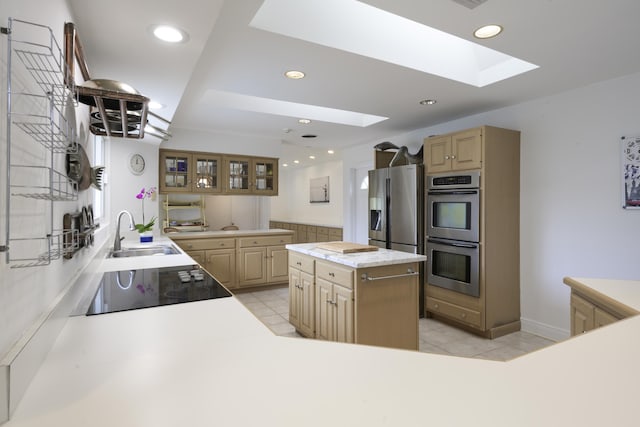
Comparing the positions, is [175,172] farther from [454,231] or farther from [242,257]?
Answer: [454,231]

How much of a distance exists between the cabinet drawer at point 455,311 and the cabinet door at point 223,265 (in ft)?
8.56

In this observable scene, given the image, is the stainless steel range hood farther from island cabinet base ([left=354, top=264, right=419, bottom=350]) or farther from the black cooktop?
island cabinet base ([left=354, top=264, right=419, bottom=350])

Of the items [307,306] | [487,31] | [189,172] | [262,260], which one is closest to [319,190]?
[262,260]

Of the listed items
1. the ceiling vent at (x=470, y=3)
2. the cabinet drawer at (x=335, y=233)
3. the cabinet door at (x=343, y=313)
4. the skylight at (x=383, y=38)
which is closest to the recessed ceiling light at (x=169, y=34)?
the skylight at (x=383, y=38)

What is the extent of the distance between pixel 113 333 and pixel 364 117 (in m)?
3.81

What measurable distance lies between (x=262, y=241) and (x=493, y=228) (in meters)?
3.03

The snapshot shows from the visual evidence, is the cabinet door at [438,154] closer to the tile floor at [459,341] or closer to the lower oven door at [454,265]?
the lower oven door at [454,265]

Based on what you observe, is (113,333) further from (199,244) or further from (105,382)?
(199,244)

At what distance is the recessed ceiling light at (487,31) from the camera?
1.90 m

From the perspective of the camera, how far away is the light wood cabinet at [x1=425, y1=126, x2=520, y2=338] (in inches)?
122

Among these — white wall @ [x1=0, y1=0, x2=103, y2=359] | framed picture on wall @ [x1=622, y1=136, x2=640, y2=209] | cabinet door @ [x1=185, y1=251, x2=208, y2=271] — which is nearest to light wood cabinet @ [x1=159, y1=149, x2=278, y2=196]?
cabinet door @ [x1=185, y1=251, x2=208, y2=271]

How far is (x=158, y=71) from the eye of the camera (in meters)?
2.04

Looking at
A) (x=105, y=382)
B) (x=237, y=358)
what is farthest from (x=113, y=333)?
(x=237, y=358)

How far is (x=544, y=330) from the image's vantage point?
3145 mm
